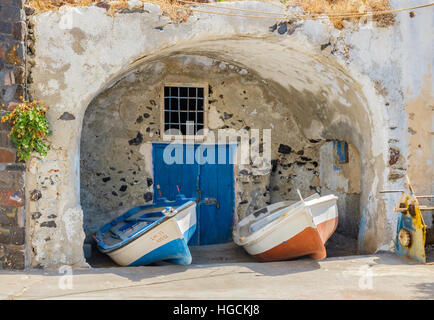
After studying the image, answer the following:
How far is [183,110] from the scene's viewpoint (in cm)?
945

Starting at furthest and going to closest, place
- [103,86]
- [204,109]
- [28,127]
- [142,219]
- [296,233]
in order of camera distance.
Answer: [204,109] < [142,219] < [296,233] < [103,86] < [28,127]

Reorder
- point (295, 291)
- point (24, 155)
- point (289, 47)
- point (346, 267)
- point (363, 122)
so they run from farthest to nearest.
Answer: point (363, 122), point (289, 47), point (346, 267), point (24, 155), point (295, 291)

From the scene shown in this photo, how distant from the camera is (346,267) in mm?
6941

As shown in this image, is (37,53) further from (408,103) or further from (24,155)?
(408,103)

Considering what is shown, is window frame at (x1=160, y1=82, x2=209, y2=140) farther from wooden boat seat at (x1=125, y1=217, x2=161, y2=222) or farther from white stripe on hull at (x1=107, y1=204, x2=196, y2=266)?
white stripe on hull at (x1=107, y1=204, x2=196, y2=266)

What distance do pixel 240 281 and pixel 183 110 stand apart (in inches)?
164

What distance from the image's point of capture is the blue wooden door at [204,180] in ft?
30.6

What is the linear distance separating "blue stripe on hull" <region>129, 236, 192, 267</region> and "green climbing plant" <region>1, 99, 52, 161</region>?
6.54 ft

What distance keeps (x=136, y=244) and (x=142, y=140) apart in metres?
2.68

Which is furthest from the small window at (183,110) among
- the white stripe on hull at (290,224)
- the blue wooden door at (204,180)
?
the white stripe on hull at (290,224)

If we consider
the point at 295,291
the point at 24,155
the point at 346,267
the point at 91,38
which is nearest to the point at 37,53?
the point at 91,38

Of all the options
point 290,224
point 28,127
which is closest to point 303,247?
point 290,224

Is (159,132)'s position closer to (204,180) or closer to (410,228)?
(204,180)

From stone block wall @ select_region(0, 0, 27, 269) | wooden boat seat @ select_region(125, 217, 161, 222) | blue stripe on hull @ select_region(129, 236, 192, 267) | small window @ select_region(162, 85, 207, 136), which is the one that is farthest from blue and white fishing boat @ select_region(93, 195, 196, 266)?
small window @ select_region(162, 85, 207, 136)
